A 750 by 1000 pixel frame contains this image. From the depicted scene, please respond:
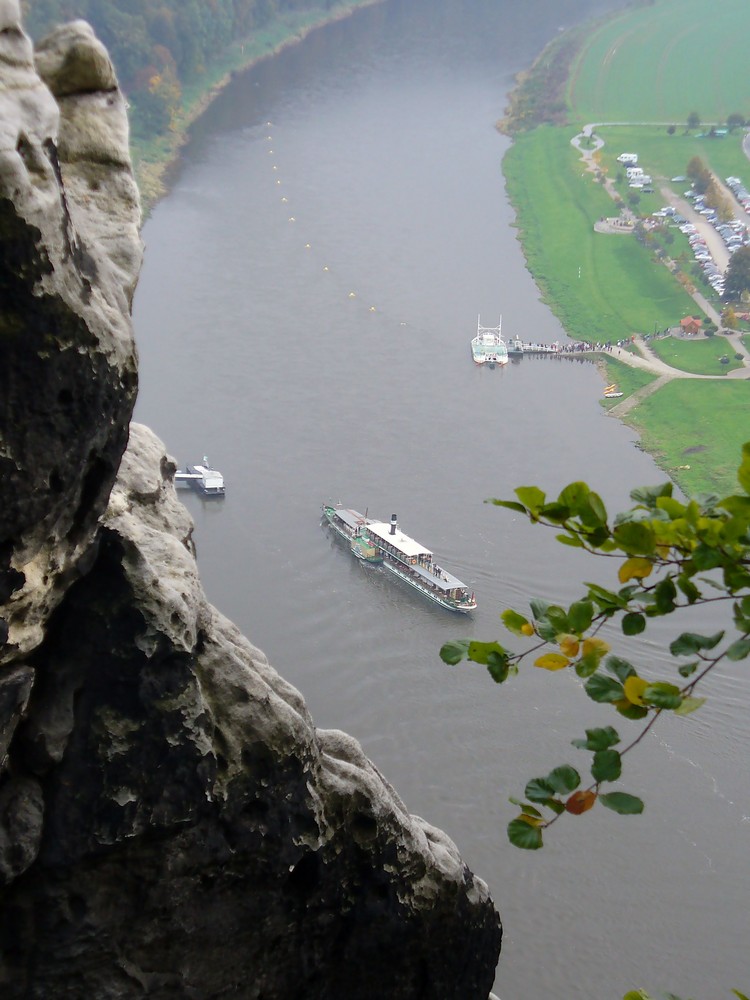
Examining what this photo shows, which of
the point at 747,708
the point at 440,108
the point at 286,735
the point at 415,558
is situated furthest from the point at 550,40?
the point at 286,735

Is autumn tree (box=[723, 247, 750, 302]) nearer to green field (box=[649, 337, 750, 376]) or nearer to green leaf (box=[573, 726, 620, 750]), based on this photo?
green field (box=[649, 337, 750, 376])

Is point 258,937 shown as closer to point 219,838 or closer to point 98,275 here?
point 219,838

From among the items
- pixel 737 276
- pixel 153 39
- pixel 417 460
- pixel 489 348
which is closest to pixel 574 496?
pixel 417 460

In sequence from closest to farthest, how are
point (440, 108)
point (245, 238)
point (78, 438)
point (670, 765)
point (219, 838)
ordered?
1. point (78, 438)
2. point (219, 838)
3. point (670, 765)
4. point (245, 238)
5. point (440, 108)

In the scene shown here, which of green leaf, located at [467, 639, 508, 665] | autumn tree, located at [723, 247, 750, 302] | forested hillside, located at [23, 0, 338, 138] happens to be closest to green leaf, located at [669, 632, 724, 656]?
green leaf, located at [467, 639, 508, 665]

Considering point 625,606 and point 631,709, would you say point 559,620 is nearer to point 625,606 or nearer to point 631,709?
point 625,606

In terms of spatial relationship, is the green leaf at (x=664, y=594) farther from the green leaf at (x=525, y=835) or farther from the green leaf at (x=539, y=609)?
the green leaf at (x=525, y=835)

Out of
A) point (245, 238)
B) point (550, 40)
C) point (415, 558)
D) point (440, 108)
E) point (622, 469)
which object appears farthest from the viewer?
point (550, 40)
